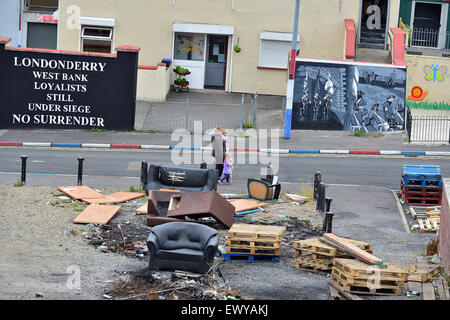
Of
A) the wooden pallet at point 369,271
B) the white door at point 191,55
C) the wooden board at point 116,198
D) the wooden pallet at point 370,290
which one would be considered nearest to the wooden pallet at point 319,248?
the wooden pallet at point 369,271

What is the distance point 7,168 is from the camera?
25703 mm

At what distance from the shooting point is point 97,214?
19516 mm

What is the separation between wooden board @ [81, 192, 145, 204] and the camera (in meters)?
21.1

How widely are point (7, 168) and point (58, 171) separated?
1664mm

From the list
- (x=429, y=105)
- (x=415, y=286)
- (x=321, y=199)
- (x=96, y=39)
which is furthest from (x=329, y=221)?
(x=96, y=39)

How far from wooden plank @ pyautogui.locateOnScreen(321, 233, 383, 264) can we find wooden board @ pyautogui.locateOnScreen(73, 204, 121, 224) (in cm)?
569

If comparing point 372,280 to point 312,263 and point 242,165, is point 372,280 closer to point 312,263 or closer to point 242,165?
point 312,263

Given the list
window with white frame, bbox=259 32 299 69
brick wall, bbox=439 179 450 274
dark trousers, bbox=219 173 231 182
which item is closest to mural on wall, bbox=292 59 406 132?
window with white frame, bbox=259 32 299 69

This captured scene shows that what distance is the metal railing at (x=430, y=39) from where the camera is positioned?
43.1 m

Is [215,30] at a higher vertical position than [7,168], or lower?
higher

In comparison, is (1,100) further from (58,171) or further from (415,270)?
(415,270)

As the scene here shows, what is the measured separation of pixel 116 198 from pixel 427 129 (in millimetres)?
16829

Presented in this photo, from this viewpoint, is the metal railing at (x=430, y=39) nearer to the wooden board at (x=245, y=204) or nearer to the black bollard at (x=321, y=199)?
the black bollard at (x=321, y=199)
